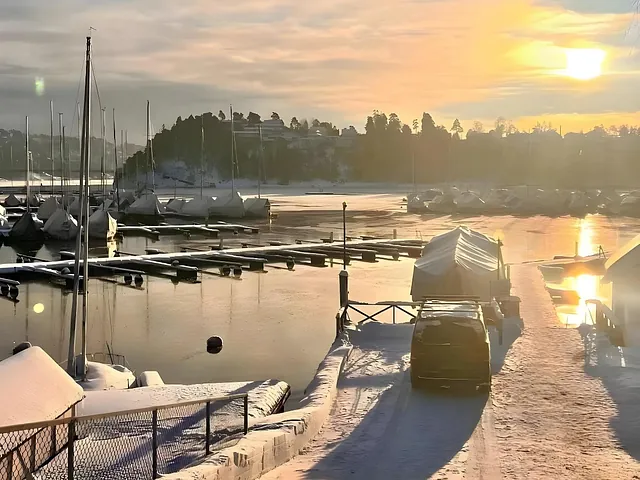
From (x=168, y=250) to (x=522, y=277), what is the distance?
3717cm

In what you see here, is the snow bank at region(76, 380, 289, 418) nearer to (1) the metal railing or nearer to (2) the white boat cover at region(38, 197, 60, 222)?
(1) the metal railing

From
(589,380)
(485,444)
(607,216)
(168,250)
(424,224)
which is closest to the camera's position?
(485,444)

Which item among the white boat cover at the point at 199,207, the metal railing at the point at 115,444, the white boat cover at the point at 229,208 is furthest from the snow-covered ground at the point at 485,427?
the white boat cover at the point at 199,207

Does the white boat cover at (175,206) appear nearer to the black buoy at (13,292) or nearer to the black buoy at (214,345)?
the black buoy at (13,292)

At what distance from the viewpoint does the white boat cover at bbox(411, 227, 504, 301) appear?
94.8 feet

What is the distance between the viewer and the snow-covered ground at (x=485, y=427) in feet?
40.6

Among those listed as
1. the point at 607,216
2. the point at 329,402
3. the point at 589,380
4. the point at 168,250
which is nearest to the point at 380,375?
the point at 329,402

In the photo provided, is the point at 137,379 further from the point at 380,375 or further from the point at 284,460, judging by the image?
the point at 284,460

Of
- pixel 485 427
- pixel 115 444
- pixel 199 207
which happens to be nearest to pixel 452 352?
pixel 485 427

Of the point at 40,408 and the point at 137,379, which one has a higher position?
the point at 40,408

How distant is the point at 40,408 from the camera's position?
12672mm

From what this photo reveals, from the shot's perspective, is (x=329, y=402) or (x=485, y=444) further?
(x=329, y=402)

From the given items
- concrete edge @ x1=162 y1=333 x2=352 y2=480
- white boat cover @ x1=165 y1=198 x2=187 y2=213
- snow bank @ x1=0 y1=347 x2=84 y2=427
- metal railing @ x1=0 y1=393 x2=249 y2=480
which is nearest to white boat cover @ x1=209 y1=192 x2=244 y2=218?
white boat cover @ x1=165 y1=198 x2=187 y2=213

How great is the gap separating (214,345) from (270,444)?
18.1 meters
